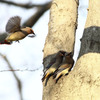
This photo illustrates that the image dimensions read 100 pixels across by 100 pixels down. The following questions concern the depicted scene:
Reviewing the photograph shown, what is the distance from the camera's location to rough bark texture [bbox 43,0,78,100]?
2121mm

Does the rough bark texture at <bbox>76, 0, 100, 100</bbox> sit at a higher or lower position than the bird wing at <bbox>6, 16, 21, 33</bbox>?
lower

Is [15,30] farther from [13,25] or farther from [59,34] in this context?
[59,34]

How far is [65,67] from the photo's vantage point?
2.21 m

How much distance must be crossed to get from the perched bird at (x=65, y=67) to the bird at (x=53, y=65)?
34mm

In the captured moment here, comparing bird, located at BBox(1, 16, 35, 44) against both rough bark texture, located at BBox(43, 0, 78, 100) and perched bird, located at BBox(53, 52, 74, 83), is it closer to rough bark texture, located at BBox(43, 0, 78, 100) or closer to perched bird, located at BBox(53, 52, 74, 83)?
rough bark texture, located at BBox(43, 0, 78, 100)

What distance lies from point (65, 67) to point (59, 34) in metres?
0.54

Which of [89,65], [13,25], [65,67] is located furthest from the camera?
[13,25]

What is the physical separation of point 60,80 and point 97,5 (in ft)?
3.12

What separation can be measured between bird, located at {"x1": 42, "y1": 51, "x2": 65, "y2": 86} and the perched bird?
3cm

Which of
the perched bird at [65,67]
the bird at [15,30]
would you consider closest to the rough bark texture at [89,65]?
the perched bird at [65,67]

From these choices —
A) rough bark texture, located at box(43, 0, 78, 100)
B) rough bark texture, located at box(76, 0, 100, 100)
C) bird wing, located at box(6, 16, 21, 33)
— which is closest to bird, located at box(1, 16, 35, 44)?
bird wing, located at box(6, 16, 21, 33)

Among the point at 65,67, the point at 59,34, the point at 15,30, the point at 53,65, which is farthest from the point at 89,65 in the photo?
the point at 15,30

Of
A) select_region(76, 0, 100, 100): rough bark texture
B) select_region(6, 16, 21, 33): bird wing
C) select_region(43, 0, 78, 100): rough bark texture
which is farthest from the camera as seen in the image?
select_region(6, 16, 21, 33): bird wing

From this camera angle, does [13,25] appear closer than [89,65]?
No
